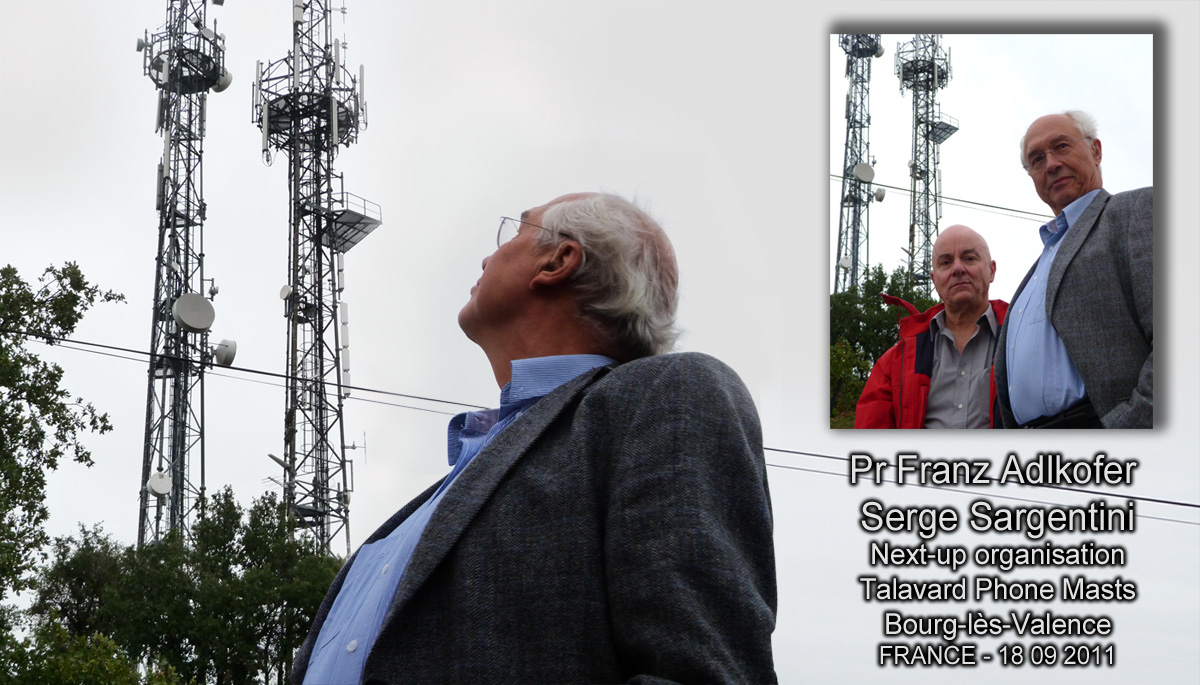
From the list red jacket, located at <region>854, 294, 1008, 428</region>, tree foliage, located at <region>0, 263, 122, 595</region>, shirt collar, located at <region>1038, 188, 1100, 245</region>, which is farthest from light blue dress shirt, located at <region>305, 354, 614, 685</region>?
tree foliage, located at <region>0, 263, 122, 595</region>

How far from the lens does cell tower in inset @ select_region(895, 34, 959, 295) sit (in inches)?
201

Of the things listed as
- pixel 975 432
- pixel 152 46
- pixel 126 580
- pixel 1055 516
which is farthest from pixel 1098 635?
pixel 152 46

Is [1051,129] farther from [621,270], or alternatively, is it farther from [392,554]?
[392,554]

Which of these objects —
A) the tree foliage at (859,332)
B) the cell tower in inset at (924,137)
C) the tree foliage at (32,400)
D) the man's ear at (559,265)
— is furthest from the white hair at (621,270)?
the tree foliage at (32,400)

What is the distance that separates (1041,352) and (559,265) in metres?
2.10

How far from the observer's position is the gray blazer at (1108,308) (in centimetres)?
362

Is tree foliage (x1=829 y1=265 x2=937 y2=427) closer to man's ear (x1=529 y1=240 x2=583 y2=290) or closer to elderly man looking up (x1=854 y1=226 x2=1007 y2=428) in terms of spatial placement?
elderly man looking up (x1=854 y1=226 x2=1007 y2=428)

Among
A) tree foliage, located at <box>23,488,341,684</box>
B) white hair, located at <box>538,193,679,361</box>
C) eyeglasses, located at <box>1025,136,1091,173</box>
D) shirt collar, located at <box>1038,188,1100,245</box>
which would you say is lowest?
tree foliage, located at <box>23,488,341,684</box>

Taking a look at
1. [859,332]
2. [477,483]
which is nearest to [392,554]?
[477,483]

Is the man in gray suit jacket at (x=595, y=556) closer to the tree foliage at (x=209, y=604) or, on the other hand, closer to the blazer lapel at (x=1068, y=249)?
the blazer lapel at (x=1068, y=249)

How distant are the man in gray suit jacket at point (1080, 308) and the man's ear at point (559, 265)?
2.04m

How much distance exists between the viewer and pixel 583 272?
7.07ft

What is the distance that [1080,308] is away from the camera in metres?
3.60

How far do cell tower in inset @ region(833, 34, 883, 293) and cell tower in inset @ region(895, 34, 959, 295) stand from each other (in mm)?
203
